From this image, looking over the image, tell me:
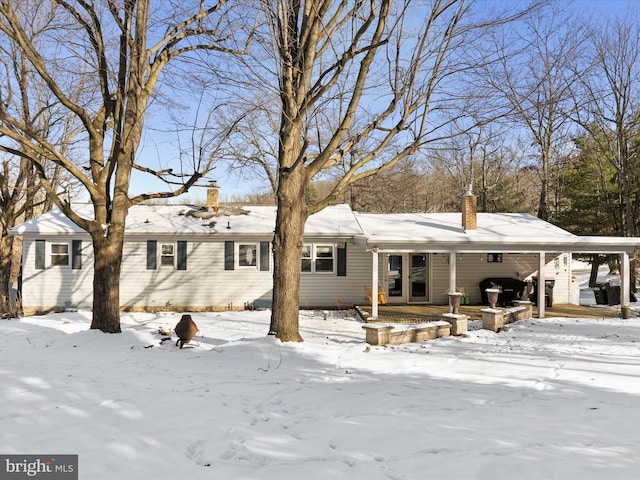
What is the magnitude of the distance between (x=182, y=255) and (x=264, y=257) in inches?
114

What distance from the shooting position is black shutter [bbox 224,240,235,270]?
14828mm

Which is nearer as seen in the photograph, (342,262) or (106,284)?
(106,284)

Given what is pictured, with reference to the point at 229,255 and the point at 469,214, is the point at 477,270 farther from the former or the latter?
the point at 229,255

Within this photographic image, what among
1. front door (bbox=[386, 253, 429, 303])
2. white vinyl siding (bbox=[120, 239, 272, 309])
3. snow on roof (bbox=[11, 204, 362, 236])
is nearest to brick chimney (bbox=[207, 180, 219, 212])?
snow on roof (bbox=[11, 204, 362, 236])

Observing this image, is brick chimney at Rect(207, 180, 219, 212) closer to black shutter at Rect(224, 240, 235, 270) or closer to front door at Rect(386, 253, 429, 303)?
black shutter at Rect(224, 240, 235, 270)

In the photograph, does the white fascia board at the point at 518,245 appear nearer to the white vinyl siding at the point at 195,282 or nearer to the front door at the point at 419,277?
the front door at the point at 419,277

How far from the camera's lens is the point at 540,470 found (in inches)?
119

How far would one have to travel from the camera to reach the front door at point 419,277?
→ 15511 mm

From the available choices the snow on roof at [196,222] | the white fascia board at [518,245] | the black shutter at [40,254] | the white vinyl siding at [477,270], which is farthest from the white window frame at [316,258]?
the black shutter at [40,254]

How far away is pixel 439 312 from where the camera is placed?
13.3 meters

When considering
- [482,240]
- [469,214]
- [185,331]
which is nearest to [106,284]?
[185,331]

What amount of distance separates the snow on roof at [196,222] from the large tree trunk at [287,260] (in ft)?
21.6

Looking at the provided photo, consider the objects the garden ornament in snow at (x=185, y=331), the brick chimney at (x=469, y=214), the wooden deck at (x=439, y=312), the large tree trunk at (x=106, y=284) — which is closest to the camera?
the garden ornament in snow at (x=185, y=331)

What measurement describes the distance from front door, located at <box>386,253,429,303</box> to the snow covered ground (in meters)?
7.15
